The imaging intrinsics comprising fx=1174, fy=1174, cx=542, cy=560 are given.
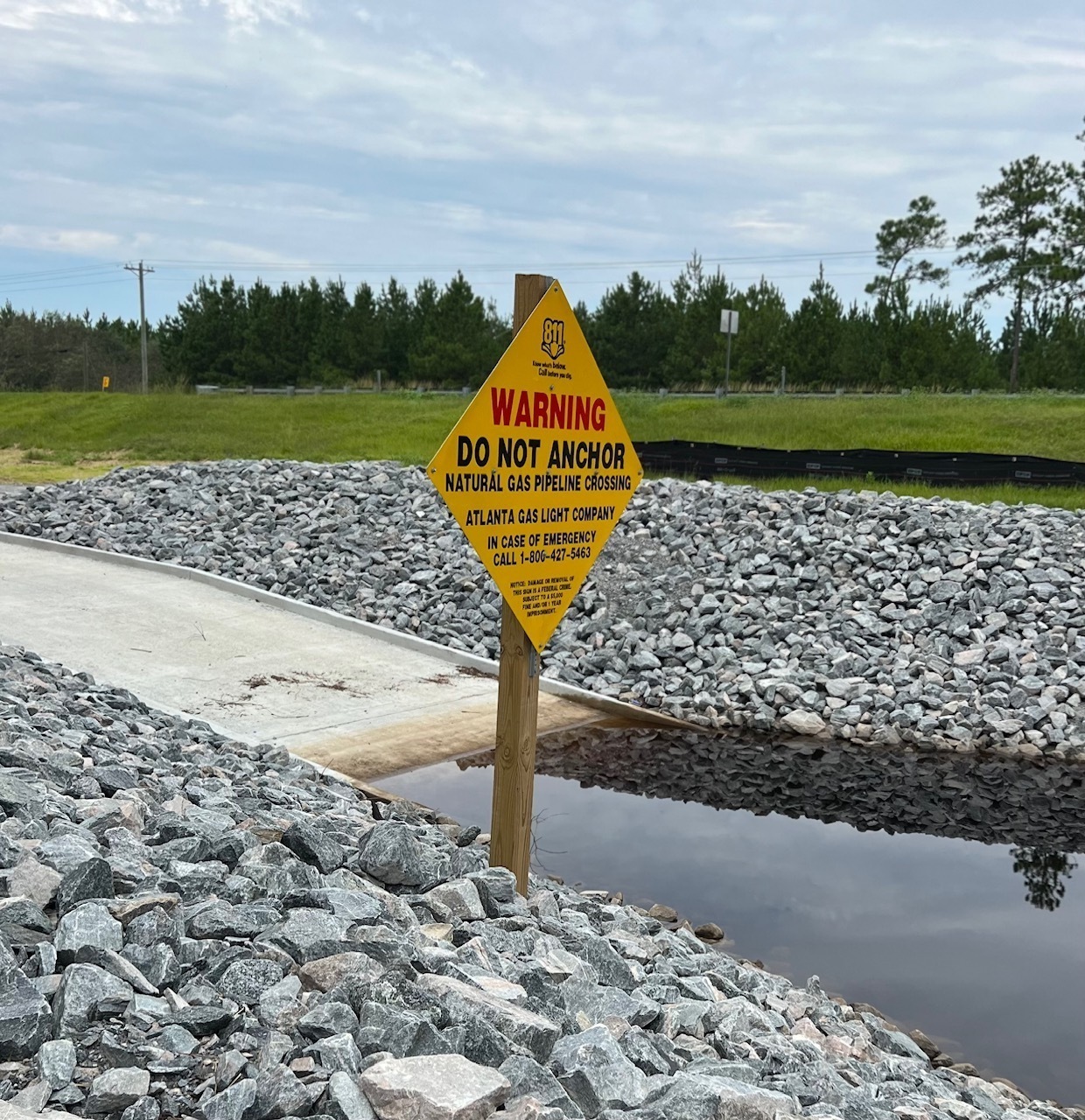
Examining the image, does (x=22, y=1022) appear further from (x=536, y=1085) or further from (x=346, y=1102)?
(x=536, y=1085)

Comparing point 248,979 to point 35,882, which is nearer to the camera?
point 248,979

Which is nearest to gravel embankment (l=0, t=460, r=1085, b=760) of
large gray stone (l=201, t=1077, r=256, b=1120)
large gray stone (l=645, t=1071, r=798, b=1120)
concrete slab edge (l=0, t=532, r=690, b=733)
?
concrete slab edge (l=0, t=532, r=690, b=733)

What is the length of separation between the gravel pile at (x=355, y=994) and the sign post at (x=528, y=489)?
0.54 meters

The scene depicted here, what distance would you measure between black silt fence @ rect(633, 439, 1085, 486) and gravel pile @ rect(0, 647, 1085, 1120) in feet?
40.5

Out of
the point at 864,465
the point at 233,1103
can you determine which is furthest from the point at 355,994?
the point at 864,465

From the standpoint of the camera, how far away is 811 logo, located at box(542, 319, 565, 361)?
4.35 meters

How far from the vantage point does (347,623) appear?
38.1ft

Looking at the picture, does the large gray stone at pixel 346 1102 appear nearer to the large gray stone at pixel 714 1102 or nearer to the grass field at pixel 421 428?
the large gray stone at pixel 714 1102

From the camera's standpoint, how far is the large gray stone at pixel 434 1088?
2.75m

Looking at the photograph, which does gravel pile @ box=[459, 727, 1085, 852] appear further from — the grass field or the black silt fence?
the black silt fence

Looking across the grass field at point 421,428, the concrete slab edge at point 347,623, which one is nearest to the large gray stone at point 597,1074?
the concrete slab edge at point 347,623

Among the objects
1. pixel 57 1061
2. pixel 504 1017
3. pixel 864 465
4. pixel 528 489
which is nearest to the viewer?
pixel 57 1061

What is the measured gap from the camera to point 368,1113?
2746mm

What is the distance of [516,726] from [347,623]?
291 inches
